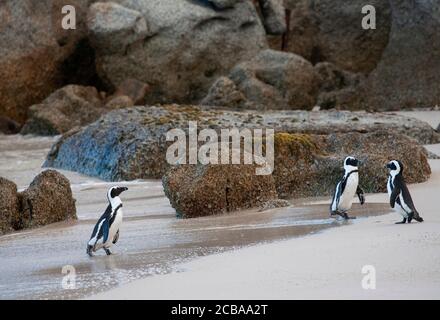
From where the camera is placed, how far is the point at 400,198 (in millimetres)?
7770

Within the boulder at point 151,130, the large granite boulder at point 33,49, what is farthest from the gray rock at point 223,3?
the boulder at point 151,130

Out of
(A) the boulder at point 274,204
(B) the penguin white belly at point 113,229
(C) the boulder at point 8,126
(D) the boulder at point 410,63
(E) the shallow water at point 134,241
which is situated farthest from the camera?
(C) the boulder at point 8,126

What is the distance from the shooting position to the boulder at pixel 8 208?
8.66m

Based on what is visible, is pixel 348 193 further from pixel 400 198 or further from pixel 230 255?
pixel 230 255

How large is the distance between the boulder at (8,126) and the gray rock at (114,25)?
217 centimetres

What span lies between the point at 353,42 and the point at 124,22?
4.64m

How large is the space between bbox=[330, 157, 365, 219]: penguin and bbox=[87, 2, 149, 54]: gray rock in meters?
11.9

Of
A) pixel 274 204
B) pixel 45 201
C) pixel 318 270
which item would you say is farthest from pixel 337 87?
pixel 318 270

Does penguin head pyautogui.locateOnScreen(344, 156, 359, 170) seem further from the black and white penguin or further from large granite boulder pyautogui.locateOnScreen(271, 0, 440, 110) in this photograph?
large granite boulder pyautogui.locateOnScreen(271, 0, 440, 110)

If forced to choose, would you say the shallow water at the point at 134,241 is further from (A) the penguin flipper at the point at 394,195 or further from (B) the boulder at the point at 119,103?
(B) the boulder at the point at 119,103

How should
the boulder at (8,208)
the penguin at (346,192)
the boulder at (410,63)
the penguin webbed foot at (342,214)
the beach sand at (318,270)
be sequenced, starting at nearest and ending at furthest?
1. the beach sand at (318,270)
2. the penguin webbed foot at (342,214)
3. the penguin at (346,192)
4. the boulder at (8,208)
5. the boulder at (410,63)

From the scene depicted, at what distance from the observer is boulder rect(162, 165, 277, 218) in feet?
29.0

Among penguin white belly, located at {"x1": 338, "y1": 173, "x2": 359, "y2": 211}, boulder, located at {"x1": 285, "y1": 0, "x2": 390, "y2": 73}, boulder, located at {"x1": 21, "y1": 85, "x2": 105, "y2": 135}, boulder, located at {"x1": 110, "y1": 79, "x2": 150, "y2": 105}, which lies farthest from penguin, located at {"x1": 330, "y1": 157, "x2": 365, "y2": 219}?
boulder, located at {"x1": 285, "y1": 0, "x2": 390, "y2": 73}
